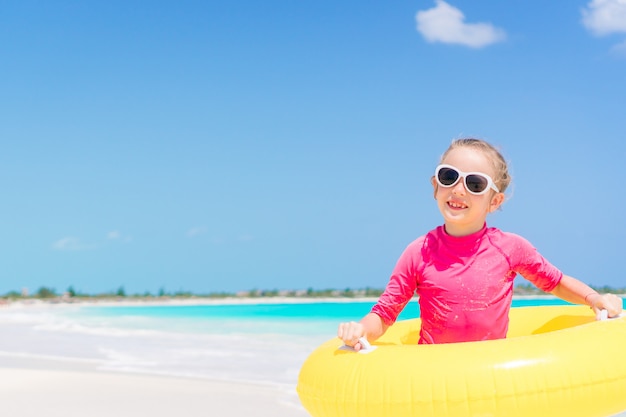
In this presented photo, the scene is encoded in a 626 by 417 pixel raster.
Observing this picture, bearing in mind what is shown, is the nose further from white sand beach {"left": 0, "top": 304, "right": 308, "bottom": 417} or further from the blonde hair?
white sand beach {"left": 0, "top": 304, "right": 308, "bottom": 417}

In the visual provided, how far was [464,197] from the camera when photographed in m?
2.98

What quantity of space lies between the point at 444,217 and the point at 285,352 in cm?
646

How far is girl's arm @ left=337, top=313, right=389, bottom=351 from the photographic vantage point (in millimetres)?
2869

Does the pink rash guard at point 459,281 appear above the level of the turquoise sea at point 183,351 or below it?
above

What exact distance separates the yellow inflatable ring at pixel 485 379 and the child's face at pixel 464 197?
0.54 m

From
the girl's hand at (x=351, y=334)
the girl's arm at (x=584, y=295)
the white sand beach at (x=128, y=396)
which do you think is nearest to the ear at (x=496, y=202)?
the girl's arm at (x=584, y=295)

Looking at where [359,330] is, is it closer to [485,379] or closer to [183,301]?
[485,379]

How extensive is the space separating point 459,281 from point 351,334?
495 mm

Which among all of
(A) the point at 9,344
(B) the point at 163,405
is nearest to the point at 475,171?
(B) the point at 163,405

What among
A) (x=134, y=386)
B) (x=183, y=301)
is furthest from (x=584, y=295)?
(x=183, y=301)

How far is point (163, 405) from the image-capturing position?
5234 millimetres

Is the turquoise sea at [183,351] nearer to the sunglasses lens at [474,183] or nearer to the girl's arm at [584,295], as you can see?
the girl's arm at [584,295]

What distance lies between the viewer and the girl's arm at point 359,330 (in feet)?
9.41

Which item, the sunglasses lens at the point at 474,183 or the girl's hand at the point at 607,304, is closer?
the sunglasses lens at the point at 474,183
